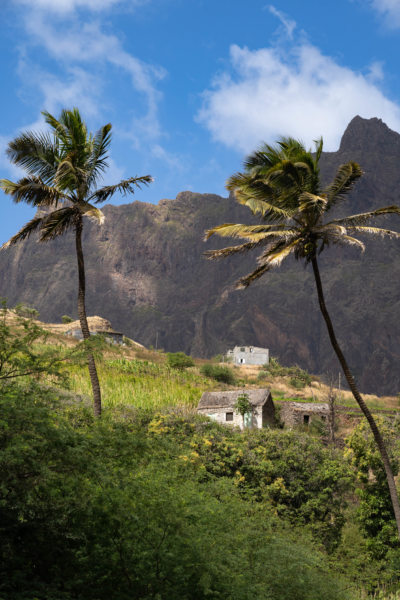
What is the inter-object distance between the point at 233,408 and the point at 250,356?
296 ft

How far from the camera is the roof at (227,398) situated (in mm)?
→ 45125

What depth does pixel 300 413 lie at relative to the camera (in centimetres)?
5912

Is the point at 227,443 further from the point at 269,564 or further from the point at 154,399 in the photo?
the point at 269,564

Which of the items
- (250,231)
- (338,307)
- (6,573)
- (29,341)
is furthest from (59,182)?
(338,307)

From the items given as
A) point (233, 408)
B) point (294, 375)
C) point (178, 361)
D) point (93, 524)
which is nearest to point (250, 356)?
point (294, 375)

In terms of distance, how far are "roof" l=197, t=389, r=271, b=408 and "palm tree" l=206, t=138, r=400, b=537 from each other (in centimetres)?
2529

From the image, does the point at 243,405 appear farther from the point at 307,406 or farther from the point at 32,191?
the point at 32,191

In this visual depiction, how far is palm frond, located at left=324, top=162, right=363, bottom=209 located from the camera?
20.3 m

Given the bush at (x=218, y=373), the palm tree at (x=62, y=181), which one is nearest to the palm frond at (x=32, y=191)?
the palm tree at (x=62, y=181)

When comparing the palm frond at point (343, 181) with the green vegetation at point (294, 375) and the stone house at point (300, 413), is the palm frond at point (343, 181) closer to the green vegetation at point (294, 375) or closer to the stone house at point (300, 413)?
the stone house at point (300, 413)

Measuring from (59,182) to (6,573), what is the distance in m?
13.6

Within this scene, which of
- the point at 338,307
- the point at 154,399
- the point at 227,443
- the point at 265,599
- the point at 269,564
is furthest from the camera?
the point at 338,307

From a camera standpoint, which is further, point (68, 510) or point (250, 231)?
point (250, 231)

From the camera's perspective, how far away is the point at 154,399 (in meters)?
37.0
